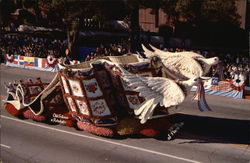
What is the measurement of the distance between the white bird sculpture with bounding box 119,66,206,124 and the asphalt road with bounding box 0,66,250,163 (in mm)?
1637

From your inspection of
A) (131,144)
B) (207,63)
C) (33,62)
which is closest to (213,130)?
(207,63)

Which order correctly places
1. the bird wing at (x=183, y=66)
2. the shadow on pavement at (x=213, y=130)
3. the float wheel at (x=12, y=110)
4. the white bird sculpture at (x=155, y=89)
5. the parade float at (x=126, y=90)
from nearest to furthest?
the white bird sculpture at (x=155, y=89) → the parade float at (x=126, y=90) → the bird wing at (x=183, y=66) → the shadow on pavement at (x=213, y=130) → the float wheel at (x=12, y=110)

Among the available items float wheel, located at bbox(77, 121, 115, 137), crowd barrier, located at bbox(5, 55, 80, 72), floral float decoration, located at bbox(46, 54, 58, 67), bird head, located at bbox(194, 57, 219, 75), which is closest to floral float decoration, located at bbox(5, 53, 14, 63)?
crowd barrier, located at bbox(5, 55, 80, 72)

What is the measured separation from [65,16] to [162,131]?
58.7ft

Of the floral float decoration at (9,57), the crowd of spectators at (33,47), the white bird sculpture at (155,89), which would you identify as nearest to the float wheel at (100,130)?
the white bird sculpture at (155,89)

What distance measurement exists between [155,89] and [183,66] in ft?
6.32

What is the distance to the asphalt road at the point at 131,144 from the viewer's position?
37.8ft

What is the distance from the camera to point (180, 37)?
37.4m

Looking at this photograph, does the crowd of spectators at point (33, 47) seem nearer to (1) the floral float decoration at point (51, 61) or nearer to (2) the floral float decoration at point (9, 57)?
(2) the floral float decoration at point (9, 57)

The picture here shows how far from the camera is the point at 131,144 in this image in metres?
12.5

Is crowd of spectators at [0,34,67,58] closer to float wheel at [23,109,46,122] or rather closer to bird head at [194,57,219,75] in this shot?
float wheel at [23,109,46,122]

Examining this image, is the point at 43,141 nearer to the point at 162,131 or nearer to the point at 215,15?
the point at 162,131

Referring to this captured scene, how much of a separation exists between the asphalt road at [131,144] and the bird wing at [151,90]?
1.65m

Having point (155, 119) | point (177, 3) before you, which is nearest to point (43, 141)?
point (155, 119)
